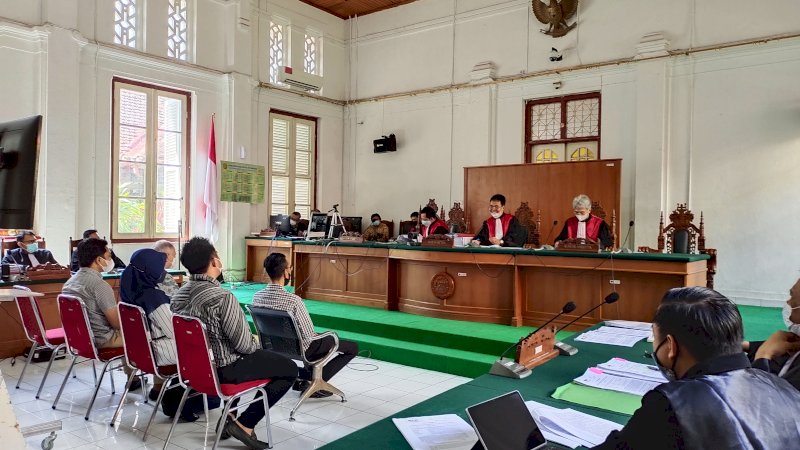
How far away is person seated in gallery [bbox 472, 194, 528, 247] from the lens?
705 cm

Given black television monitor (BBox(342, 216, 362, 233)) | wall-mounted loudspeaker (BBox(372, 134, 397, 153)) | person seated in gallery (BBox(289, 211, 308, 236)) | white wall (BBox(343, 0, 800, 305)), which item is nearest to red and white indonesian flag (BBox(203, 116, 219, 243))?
person seated in gallery (BBox(289, 211, 308, 236))

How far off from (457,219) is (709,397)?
925cm

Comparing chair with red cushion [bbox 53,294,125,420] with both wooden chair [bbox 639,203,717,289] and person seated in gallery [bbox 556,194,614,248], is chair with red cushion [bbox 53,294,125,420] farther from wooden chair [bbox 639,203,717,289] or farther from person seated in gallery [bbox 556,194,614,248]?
wooden chair [bbox 639,203,717,289]

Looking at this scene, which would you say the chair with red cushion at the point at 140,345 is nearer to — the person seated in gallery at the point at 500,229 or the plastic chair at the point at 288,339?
the plastic chair at the point at 288,339

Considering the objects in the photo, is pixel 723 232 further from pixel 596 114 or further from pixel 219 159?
pixel 219 159

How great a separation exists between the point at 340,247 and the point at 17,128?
16.3ft

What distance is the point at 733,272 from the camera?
8.19 m

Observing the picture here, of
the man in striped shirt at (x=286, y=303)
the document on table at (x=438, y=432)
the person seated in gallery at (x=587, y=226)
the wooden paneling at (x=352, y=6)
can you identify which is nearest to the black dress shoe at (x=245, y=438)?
the man in striped shirt at (x=286, y=303)

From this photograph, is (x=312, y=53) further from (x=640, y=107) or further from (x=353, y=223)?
(x=640, y=107)

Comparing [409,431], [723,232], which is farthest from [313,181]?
[409,431]

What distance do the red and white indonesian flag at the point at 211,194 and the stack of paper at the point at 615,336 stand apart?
7.80 meters

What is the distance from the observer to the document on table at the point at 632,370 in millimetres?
2377

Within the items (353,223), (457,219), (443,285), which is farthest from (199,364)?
(353,223)

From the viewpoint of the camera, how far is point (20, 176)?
2.49m
